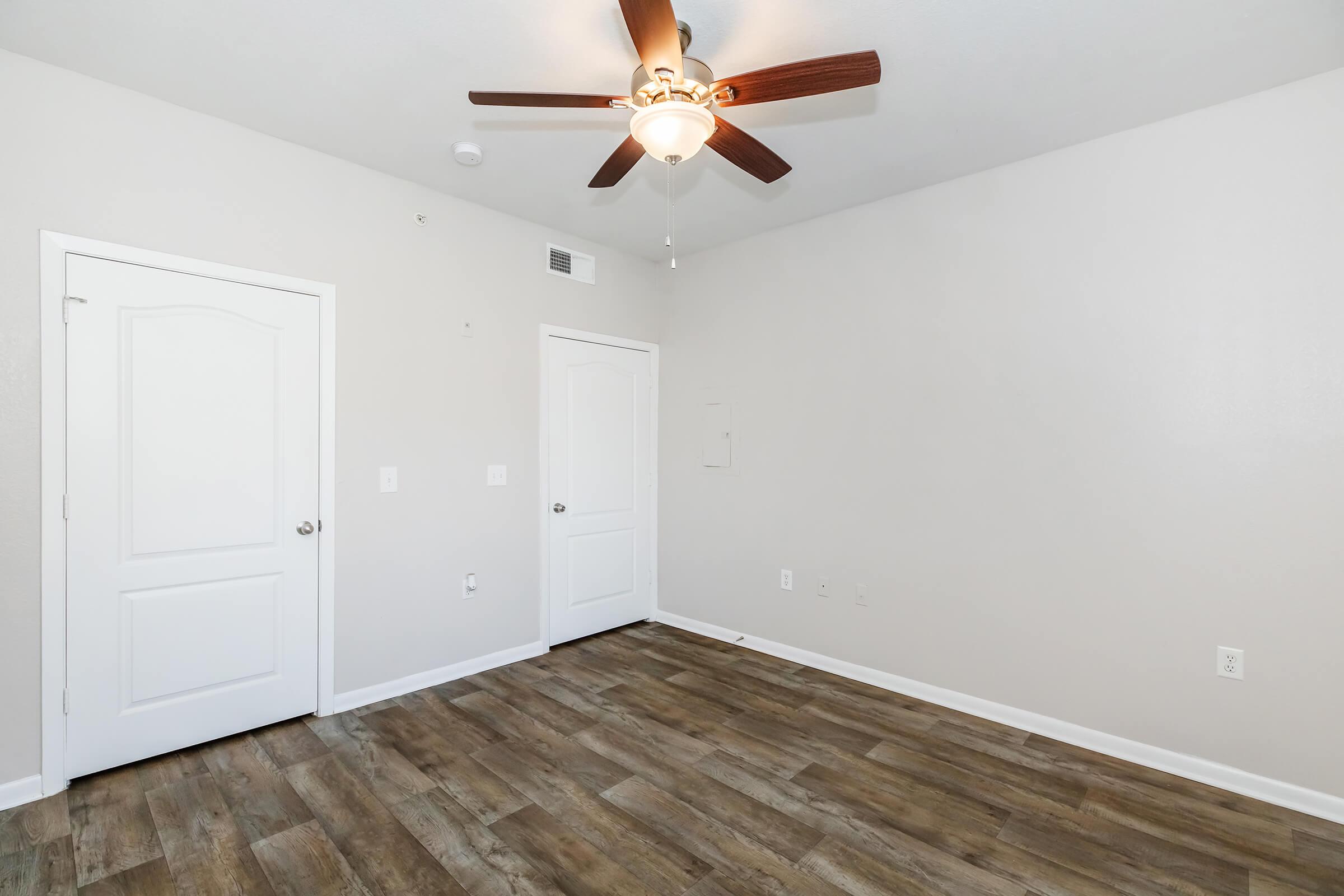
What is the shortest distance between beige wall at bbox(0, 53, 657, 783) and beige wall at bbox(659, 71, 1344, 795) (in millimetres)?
1592

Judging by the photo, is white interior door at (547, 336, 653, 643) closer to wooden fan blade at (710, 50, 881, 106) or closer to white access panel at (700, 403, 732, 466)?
white access panel at (700, 403, 732, 466)

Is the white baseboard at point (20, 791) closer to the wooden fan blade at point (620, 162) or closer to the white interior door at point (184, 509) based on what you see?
the white interior door at point (184, 509)

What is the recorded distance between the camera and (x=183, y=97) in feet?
8.66

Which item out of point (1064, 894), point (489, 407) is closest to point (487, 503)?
point (489, 407)

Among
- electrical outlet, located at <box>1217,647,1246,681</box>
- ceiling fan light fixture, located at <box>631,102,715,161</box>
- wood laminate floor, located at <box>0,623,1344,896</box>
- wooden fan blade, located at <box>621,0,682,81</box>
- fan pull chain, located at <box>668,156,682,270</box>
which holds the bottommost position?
wood laminate floor, located at <box>0,623,1344,896</box>

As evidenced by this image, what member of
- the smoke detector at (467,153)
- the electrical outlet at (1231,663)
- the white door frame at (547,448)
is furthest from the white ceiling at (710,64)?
the electrical outlet at (1231,663)

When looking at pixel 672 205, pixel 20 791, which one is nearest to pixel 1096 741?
pixel 672 205

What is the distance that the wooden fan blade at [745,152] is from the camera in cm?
216

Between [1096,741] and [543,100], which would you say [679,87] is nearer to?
[543,100]

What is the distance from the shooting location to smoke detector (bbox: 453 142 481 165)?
2.98m

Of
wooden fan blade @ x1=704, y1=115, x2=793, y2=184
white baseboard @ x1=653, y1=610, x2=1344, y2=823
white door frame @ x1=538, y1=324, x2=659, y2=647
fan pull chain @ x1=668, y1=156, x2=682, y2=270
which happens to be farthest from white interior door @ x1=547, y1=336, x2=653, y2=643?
wooden fan blade @ x1=704, y1=115, x2=793, y2=184

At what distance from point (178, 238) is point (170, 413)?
0.76 metres

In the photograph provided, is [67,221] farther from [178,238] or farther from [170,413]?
[170,413]

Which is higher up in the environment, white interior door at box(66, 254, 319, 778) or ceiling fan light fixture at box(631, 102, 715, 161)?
ceiling fan light fixture at box(631, 102, 715, 161)
